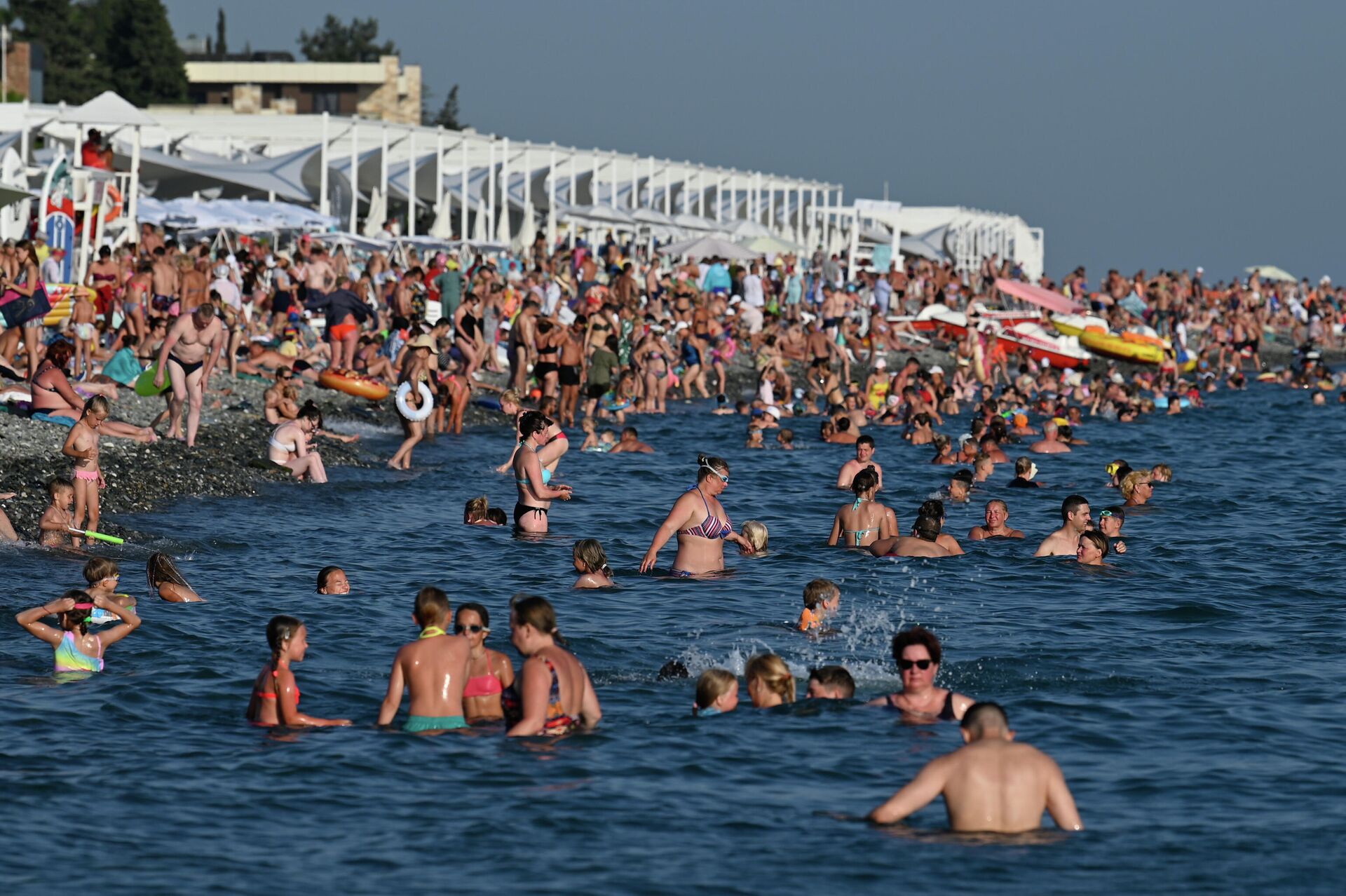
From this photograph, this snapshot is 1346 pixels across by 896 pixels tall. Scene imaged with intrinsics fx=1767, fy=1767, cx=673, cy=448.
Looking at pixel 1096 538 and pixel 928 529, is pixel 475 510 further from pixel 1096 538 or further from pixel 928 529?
pixel 1096 538

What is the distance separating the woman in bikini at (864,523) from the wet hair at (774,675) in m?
5.14

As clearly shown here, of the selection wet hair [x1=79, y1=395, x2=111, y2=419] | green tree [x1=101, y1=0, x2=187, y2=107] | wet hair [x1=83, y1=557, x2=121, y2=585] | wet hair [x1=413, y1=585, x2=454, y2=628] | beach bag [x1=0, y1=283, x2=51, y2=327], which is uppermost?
green tree [x1=101, y1=0, x2=187, y2=107]

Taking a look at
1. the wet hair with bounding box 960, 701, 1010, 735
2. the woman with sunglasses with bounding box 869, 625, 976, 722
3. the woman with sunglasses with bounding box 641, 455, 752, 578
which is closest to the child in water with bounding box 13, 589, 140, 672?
the woman with sunglasses with bounding box 641, 455, 752, 578

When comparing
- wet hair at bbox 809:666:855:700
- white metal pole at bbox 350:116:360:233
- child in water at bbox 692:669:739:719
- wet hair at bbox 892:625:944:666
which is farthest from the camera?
white metal pole at bbox 350:116:360:233

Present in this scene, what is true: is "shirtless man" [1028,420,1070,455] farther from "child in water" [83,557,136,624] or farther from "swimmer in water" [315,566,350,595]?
"child in water" [83,557,136,624]

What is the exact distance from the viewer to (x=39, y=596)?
38.4 ft

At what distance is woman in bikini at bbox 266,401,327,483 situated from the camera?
1747 centimetres

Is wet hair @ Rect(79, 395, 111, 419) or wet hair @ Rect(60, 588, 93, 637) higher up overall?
wet hair @ Rect(79, 395, 111, 419)

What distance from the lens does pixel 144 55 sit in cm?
7188

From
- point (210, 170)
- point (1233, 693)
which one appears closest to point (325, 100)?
point (210, 170)

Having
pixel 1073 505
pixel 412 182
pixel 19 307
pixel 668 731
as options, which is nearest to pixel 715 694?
pixel 668 731

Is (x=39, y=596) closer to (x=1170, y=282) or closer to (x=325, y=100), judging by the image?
(x=1170, y=282)

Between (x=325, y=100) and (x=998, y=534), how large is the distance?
6890 centimetres

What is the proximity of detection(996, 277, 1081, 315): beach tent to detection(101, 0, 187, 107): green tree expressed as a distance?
42.3m
